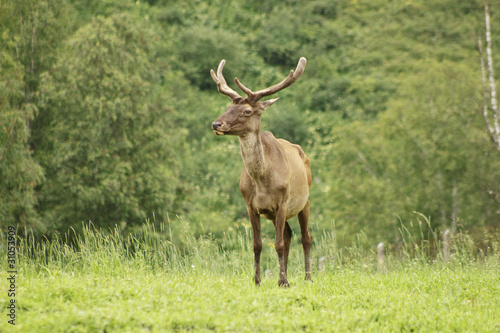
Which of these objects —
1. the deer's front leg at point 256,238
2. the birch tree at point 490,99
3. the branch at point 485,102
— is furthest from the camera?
the branch at point 485,102

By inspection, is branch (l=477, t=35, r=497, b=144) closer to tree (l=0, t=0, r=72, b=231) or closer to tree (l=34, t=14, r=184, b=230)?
tree (l=34, t=14, r=184, b=230)

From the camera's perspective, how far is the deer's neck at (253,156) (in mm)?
6953

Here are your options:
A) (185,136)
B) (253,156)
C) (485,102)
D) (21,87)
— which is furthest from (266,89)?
(185,136)

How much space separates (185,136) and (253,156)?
67.0 feet

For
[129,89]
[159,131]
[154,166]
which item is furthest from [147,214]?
[129,89]

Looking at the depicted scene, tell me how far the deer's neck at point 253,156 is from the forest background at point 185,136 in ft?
22.3

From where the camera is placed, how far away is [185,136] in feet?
88.8

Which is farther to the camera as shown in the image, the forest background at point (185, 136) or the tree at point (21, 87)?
the forest background at point (185, 136)

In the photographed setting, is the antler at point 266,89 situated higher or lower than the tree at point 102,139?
higher

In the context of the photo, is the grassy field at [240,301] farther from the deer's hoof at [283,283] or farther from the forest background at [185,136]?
the forest background at [185,136]

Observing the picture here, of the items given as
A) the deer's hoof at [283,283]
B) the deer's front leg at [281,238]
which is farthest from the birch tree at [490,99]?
the deer's hoof at [283,283]

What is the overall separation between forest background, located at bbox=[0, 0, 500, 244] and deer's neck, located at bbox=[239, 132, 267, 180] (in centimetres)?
678

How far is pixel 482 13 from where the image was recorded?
86.5ft

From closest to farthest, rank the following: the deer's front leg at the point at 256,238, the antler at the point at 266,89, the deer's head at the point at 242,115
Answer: the deer's head at the point at 242,115
the antler at the point at 266,89
the deer's front leg at the point at 256,238
